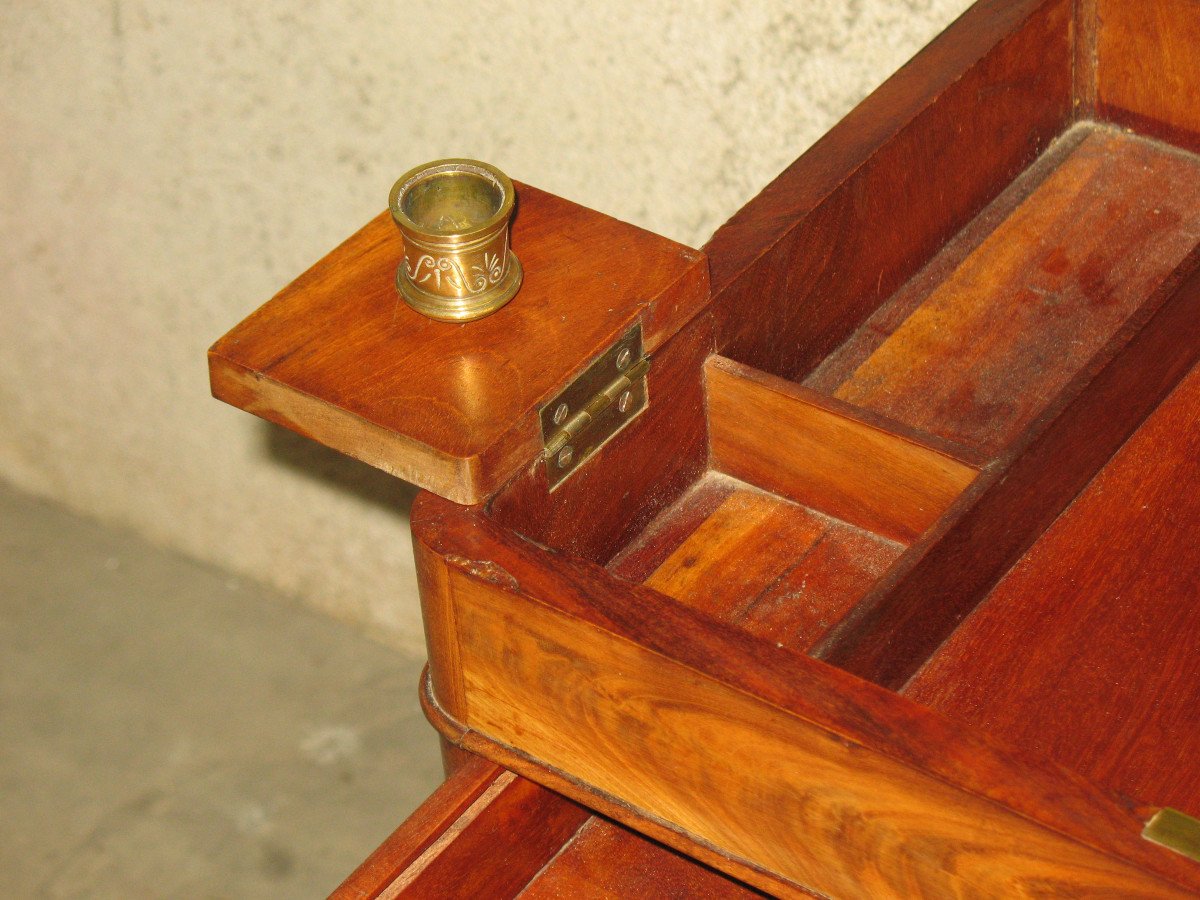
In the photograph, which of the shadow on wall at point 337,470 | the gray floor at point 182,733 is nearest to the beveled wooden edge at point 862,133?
the shadow on wall at point 337,470

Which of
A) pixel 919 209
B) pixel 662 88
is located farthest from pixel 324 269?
pixel 662 88

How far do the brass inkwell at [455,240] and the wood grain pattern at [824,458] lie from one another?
8.5 inches

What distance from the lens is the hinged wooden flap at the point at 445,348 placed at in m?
1.04

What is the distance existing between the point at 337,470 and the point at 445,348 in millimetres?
1866

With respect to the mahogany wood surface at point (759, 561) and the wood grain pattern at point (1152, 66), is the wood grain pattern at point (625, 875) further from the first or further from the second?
the wood grain pattern at point (1152, 66)

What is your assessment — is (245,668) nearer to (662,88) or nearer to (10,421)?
(10,421)

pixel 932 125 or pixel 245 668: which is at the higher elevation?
pixel 932 125

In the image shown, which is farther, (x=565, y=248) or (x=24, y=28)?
(x=24, y=28)

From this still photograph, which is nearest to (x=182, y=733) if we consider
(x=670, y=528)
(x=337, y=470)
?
(x=337, y=470)

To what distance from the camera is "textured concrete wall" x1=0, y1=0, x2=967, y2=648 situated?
2.15 meters

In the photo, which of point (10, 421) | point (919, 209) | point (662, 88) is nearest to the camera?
point (919, 209)

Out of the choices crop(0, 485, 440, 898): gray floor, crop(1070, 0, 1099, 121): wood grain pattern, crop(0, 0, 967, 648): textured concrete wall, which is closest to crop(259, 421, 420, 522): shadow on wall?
crop(0, 0, 967, 648): textured concrete wall

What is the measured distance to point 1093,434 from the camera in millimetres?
1179

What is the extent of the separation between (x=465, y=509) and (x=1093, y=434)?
1.50 feet
